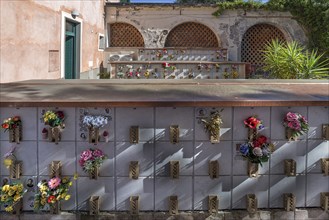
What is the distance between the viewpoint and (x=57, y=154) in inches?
132

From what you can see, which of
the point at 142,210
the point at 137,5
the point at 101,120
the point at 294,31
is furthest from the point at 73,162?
the point at 294,31

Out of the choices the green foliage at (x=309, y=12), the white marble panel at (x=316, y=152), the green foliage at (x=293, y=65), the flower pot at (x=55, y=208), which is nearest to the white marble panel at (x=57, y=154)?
the flower pot at (x=55, y=208)

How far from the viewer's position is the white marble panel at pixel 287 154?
3428mm

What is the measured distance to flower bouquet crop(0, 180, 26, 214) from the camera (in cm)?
325

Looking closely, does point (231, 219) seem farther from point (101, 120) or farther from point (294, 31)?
point (294, 31)

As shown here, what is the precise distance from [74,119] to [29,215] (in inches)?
42.5

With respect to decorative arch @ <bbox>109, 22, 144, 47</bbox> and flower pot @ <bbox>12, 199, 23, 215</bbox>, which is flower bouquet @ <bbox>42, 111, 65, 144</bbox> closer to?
flower pot @ <bbox>12, 199, 23, 215</bbox>

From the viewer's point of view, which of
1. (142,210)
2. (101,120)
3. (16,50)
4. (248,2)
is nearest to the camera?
(101,120)

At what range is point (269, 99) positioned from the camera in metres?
3.39

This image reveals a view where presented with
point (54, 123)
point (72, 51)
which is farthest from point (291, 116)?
point (72, 51)

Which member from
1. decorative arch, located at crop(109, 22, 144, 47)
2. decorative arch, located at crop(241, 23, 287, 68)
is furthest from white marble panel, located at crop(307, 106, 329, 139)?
decorative arch, located at crop(109, 22, 144, 47)

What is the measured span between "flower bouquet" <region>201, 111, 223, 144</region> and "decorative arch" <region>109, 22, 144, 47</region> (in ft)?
40.7

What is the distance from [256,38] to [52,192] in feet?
44.9

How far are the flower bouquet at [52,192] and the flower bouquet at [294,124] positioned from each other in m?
2.23
